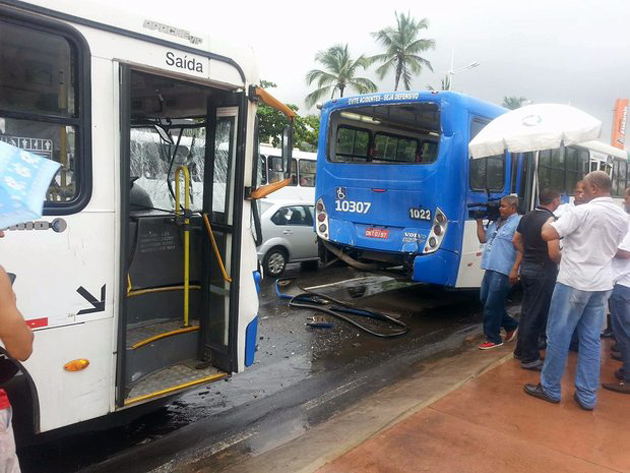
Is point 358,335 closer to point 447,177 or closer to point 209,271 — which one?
point 447,177

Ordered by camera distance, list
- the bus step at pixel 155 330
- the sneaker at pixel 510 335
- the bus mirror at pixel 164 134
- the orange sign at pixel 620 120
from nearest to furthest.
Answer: the bus step at pixel 155 330 < the bus mirror at pixel 164 134 < the sneaker at pixel 510 335 < the orange sign at pixel 620 120

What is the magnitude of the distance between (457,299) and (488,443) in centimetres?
561

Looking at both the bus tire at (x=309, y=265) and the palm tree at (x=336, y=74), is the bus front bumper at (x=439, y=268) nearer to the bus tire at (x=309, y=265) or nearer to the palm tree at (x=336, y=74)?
the bus tire at (x=309, y=265)

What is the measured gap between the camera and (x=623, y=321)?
183 inches

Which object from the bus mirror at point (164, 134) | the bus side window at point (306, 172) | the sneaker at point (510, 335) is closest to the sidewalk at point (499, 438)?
the sneaker at point (510, 335)

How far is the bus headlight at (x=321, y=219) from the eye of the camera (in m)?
8.16

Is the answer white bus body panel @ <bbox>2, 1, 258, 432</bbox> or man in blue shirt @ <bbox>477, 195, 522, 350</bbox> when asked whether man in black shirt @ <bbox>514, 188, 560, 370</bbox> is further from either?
white bus body panel @ <bbox>2, 1, 258, 432</bbox>

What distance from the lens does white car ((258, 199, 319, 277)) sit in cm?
967

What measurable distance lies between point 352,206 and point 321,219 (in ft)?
2.06

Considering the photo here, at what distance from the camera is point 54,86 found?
2840mm

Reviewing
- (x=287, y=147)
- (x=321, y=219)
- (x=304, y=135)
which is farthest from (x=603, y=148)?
(x=304, y=135)

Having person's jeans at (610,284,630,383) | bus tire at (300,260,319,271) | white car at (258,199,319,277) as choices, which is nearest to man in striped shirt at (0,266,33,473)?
person's jeans at (610,284,630,383)

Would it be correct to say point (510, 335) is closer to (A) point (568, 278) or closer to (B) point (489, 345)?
(B) point (489, 345)

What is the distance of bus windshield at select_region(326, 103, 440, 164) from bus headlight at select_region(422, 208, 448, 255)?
4.48 feet
